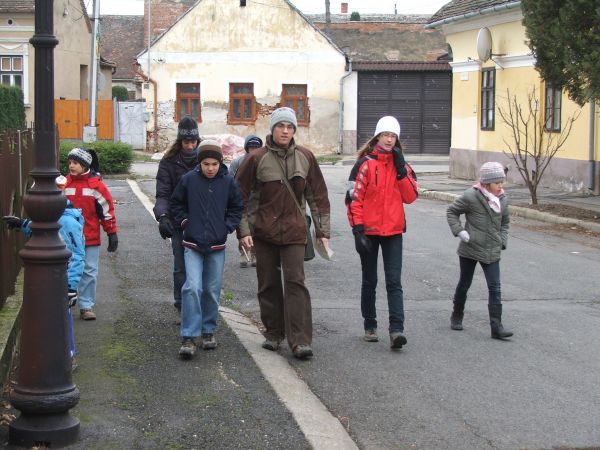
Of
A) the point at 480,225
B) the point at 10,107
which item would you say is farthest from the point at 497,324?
the point at 10,107

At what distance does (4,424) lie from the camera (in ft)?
17.5

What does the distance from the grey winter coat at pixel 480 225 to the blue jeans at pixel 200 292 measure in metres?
2.21

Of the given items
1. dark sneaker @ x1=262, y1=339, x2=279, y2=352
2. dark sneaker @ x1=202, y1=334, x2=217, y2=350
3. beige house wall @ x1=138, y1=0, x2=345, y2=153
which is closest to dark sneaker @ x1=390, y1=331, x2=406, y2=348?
dark sneaker @ x1=262, y1=339, x2=279, y2=352

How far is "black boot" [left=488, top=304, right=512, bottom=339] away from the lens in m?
8.25

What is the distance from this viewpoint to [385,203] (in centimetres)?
773

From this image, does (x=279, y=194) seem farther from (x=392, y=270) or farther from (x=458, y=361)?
(x=458, y=361)

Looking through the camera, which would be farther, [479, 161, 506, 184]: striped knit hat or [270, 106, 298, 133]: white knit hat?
[479, 161, 506, 184]: striped knit hat

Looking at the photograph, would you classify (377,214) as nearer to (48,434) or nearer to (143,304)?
(143,304)

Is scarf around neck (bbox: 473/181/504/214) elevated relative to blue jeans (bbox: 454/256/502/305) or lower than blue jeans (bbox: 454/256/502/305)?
elevated

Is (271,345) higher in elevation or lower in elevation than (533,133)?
lower

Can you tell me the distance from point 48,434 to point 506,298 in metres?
6.25

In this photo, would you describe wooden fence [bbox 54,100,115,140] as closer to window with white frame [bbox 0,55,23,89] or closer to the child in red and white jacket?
window with white frame [bbox 0,55,23,89]

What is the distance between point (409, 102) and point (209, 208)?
37428 millimetres

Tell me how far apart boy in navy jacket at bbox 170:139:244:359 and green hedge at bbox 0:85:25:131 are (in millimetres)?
19107
